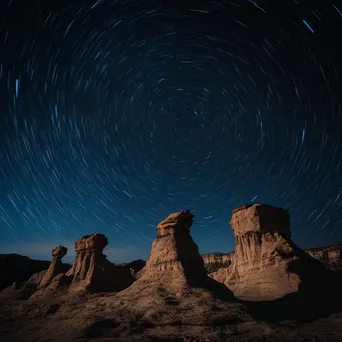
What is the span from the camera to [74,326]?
709 inches

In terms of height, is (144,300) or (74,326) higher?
(144,300)

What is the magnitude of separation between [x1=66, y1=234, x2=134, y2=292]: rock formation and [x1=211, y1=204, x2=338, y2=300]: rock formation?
1779cm

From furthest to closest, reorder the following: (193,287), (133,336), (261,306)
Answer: (261,306), (193,287), (133,336)

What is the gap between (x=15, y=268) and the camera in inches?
3406

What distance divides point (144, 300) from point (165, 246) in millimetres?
7665

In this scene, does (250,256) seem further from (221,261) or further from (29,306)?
(221,261)

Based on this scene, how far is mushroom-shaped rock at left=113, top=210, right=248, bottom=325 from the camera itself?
61.8 feet

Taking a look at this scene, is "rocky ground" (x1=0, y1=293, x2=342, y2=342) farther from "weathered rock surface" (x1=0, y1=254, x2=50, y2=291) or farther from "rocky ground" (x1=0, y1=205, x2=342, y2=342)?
"weathered rock surface" (x1=0, y1=254, x2=50, y2=291)

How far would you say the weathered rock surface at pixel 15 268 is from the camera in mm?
80262

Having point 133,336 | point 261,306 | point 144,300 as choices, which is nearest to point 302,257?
point 261,306

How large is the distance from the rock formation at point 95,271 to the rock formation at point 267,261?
17.8m

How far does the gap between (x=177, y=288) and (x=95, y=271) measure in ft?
67.7

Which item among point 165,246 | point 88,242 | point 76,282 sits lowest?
point 76,282

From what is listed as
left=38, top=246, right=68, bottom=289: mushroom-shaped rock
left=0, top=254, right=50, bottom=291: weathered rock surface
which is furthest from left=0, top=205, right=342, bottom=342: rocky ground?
left=0, top=254, right=50, bottom=291: weathered rock surface
